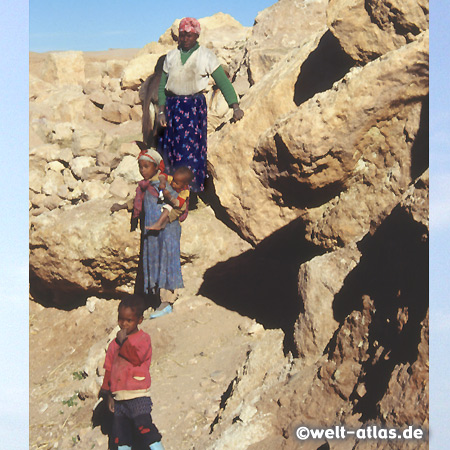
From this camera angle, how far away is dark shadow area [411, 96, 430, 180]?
5.34m

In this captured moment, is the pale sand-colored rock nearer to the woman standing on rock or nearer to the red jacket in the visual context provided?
the woman standing on rock

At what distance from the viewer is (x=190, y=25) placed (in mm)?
5594

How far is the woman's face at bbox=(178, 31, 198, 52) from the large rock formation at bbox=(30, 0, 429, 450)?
869mm

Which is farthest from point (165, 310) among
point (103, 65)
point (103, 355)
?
point (103, 65)

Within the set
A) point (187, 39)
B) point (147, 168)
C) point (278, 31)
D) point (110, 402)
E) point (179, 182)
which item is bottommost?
point (110, 402)

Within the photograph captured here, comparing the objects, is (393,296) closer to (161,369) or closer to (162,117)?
(161,369)

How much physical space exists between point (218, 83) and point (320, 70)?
104 cm

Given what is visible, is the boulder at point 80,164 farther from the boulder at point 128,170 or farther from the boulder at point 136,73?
the boulder at point 136,73

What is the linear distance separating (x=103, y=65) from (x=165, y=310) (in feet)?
21.0

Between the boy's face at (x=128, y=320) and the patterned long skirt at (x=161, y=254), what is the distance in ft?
3.40

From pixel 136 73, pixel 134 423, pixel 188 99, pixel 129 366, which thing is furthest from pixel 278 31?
pixel 134 423

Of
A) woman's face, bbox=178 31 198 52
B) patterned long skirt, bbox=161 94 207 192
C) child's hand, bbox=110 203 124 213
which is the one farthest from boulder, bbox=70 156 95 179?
woman's face, bbox=178 31 198 52

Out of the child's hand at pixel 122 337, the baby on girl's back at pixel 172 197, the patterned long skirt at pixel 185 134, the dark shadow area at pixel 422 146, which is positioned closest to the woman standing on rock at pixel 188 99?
the patterned long skirt at pixel 185 134

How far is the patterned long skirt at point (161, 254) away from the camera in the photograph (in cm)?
582
